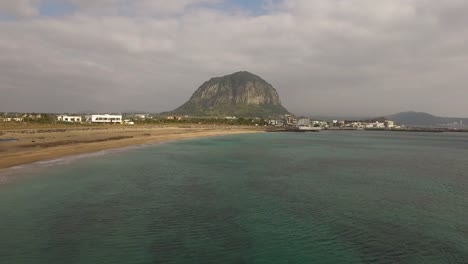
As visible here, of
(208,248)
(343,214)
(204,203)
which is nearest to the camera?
(208,248)

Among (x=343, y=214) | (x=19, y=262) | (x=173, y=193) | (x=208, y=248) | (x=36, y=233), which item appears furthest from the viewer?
(x=173, y=193)

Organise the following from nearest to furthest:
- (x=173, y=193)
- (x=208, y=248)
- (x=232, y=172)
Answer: (x=208, y=248)
(x=173, y=193)
(x=232, y=172)

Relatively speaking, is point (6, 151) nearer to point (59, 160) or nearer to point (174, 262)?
point (59, 160)

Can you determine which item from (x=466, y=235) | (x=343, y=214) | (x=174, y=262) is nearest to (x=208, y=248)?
(x=174, y=262)

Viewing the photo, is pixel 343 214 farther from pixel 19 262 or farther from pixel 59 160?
pixel 59 160

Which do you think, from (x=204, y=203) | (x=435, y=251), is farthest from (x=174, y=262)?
(x=435, y=251)

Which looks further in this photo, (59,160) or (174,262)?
(59,160)
